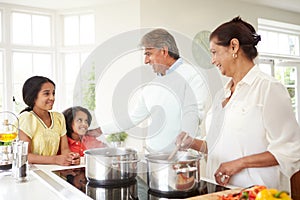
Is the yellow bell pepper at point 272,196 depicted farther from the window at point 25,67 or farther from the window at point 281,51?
the window at point 281,51

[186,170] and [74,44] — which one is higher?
[74,44]

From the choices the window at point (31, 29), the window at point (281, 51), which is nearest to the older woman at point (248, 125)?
the window at point (31, 29)

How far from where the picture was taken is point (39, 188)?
50.3 inches

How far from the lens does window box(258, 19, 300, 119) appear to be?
468 cm

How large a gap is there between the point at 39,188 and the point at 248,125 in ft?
2.75

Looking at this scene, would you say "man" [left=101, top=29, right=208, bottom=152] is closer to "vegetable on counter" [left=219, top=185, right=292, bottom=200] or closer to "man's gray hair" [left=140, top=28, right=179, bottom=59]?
"man's gray hair" [left=140, top=28, right=179, bottom=59]

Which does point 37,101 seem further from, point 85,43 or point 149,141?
point 85,43

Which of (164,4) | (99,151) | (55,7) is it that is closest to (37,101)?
(99,151)

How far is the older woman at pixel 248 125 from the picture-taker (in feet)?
3.90

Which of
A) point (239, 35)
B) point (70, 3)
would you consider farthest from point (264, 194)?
point (70, 3)

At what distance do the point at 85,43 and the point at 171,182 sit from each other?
10.4 ft

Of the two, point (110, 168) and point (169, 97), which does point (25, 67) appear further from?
point (110, 168)

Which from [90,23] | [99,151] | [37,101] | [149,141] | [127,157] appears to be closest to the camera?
[127,157]

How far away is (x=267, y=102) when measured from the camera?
3.93 ft
